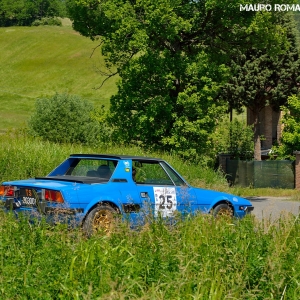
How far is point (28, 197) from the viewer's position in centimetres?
1215

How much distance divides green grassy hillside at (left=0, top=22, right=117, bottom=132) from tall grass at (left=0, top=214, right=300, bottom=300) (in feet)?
242

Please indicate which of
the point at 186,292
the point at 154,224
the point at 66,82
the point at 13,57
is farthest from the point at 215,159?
the point at 13,57

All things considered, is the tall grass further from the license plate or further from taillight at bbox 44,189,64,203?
the license plate

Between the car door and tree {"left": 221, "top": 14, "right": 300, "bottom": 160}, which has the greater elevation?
tree {"left": 221, "top": 14, "right": 300, "bottom": 160}

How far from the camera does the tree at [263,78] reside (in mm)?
48656

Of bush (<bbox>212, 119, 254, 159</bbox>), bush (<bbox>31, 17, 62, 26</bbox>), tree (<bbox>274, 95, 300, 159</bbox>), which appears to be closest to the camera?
tree (<bbox>274, 95, 300, 159</bbox>)

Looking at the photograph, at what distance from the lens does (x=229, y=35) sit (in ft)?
117

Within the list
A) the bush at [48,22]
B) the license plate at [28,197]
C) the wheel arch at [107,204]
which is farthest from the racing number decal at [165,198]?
the bush at [48,22]

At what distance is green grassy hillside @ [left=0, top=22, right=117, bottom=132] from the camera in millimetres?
99938

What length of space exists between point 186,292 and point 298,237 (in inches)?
112

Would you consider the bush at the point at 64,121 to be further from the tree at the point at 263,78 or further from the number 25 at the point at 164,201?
the number 25 at the point at 164,201

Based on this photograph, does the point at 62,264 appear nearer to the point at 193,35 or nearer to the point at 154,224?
the point at 154,224

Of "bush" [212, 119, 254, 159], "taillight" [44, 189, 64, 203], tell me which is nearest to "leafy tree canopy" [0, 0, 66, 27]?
"bush" [212, 119, 254, 159]

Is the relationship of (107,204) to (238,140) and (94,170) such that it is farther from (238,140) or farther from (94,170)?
(238,140)
